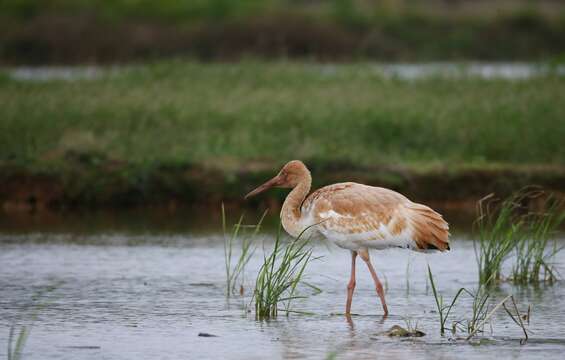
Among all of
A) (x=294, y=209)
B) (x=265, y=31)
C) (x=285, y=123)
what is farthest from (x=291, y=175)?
(x=265, y=31)

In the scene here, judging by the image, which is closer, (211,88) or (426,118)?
(426,118)

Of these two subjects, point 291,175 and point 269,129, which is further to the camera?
point 269,129

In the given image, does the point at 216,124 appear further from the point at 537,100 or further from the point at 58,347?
the point at 58,347

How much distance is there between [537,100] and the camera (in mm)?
19203

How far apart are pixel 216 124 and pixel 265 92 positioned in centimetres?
169

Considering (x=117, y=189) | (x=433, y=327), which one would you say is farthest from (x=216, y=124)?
(x=433, y=327)

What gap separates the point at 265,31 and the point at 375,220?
2218 centimetres

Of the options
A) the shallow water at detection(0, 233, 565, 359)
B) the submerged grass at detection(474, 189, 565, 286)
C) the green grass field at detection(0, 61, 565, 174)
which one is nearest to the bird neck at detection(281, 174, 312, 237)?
the shallow water at detection(0, 233, 565, 359)

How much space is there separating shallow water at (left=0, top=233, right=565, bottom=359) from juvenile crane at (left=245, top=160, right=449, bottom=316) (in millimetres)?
624

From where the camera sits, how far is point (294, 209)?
1102 centimetres

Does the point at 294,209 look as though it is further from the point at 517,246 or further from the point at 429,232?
the point at 517,246

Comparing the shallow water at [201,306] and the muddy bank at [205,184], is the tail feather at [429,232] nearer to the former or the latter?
the shallow water at [201,306]

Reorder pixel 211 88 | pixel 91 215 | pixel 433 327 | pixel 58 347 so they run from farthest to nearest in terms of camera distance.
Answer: pixel 211 88
pixel 91 215
pixel 433 327
pixel 58 347

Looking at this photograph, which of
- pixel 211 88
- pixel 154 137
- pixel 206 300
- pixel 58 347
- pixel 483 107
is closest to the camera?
pixel 58 347
